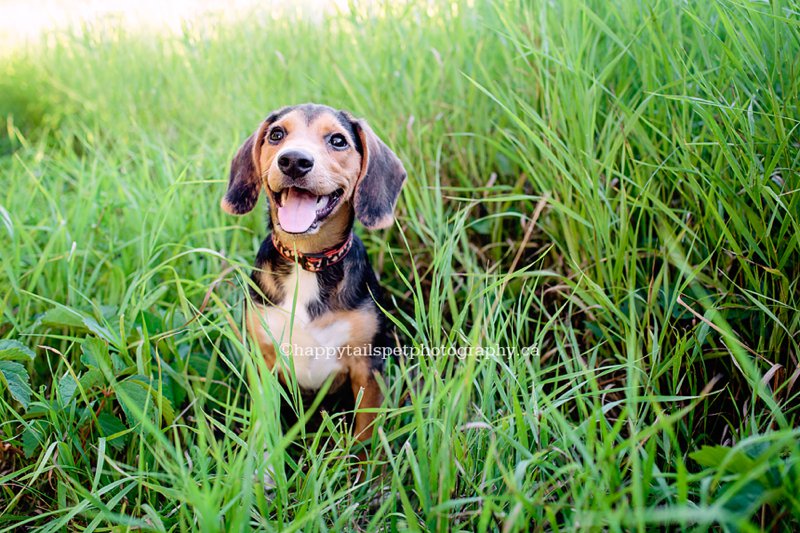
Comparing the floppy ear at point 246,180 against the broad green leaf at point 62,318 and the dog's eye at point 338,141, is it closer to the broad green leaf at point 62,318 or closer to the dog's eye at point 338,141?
the dog's eye at point 338,141

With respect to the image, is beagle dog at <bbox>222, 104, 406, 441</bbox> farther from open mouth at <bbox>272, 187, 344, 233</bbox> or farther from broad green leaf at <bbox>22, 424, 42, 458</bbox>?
broad green leaf at <bbox>22, 424, 42, 458</bbox>

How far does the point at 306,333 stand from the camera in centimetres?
231

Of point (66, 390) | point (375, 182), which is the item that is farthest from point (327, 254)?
point (66, 390)

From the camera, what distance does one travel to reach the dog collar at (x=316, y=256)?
2295mm

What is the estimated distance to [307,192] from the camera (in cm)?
223

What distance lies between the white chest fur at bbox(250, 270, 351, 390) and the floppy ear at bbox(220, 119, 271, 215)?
1.16ft

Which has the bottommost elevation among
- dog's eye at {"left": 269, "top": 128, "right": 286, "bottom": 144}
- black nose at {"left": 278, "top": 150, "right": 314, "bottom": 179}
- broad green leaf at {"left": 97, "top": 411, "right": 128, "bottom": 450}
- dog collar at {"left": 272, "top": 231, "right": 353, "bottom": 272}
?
broad green leaf at {"left": 97, "top": 411, "right": 128, "bottom": 450}

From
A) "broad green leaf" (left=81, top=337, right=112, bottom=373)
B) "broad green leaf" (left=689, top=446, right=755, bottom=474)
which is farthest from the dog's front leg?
"broad green leaf" (left=689, top=446, right=755, bottom=474)

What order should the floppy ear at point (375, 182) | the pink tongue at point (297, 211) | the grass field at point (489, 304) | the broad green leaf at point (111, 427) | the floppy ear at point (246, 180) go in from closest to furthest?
the grass field at point (489, 304)
the broad green leaf at point (111, 427)
the pink tongue at point (297, 211)
the floppy ear at point (375, 182)
the floppy ear at point (246, 180)

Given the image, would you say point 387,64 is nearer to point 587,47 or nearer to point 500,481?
point 587,47

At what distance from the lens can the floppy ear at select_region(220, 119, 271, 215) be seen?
2398 millimetres

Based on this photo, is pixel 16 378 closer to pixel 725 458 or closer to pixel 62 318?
pixel 62 318

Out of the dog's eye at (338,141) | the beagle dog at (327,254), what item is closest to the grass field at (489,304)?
the beagle dog at (327,254)

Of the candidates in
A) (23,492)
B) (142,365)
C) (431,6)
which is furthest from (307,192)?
(431,6)
